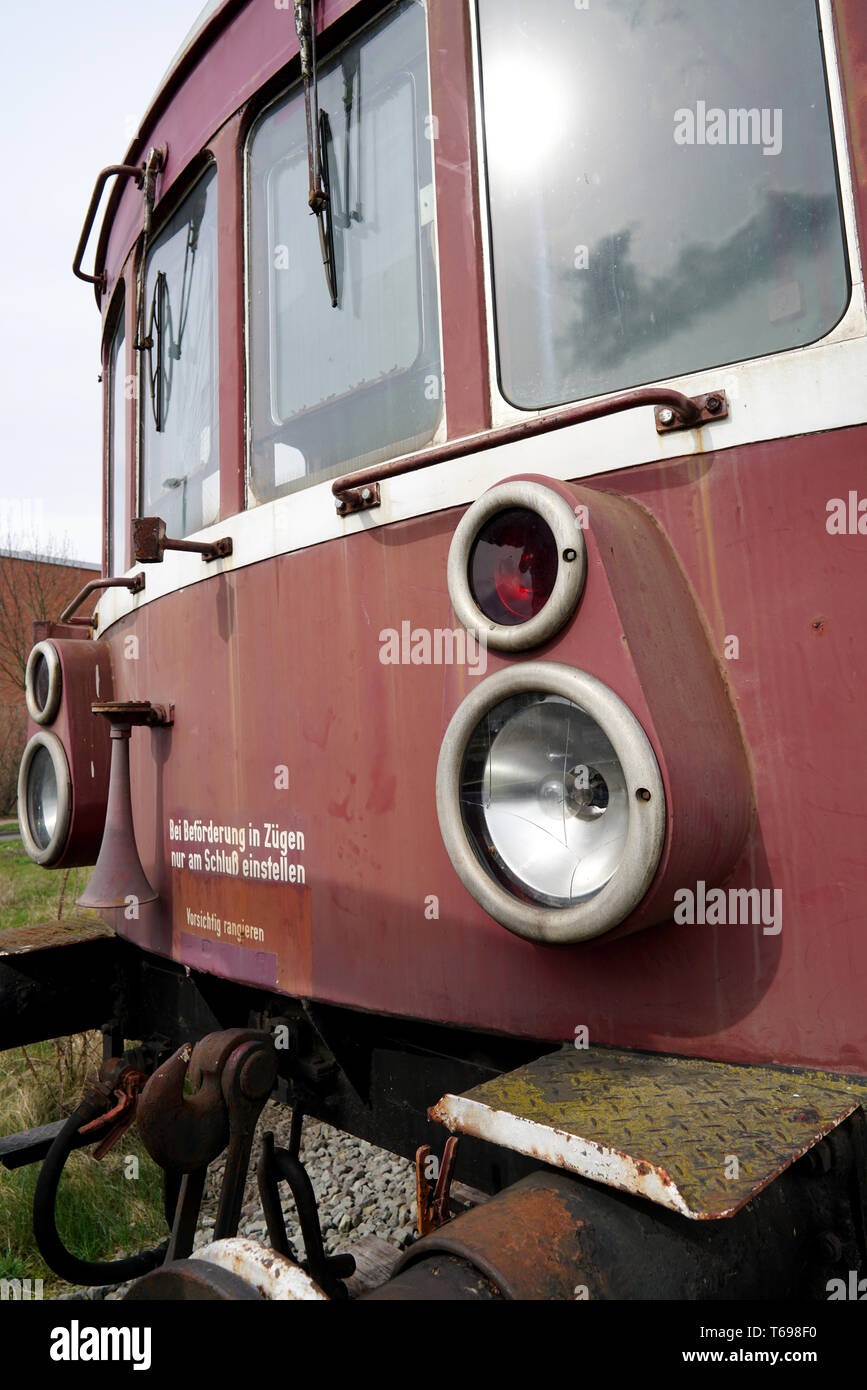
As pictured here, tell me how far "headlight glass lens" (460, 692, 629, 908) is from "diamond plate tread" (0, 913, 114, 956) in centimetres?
162

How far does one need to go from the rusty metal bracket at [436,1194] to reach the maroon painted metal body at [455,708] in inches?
10.9

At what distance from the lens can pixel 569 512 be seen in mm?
1264

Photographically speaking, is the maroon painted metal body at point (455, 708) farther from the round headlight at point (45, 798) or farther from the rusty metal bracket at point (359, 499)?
the round headlight at point (45, 798)

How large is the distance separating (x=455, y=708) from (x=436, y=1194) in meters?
0.67

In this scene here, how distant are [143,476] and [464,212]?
4.21 feet

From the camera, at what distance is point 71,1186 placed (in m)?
2.92

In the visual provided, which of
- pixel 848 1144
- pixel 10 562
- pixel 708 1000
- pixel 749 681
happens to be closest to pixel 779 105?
pixel 749 681

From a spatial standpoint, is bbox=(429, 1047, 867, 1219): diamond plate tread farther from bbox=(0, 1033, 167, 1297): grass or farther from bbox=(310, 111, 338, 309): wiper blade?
bbox=(0, 1033, 167, 1297): grass

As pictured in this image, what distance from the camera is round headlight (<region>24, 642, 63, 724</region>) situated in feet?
8.54

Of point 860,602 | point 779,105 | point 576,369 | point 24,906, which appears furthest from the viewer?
point 24,906

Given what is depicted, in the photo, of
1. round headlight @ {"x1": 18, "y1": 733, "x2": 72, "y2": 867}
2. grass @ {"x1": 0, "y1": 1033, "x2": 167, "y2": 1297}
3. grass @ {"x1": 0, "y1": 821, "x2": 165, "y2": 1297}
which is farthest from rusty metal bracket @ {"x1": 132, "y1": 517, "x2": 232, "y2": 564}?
grass @ {"x1": 0, "y1": 1033, "x2": 167, "y2": 1297}

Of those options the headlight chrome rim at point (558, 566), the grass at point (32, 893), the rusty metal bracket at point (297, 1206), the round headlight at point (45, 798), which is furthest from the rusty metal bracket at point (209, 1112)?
the grass at point (32, 893)

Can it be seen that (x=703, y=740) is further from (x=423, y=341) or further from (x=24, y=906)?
(x=24, y=906)

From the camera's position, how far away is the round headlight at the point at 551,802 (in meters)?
1.18
